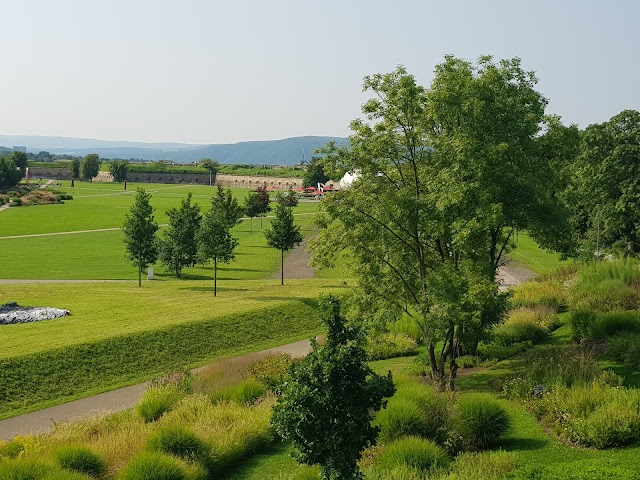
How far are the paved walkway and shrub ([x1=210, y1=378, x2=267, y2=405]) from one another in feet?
10.2

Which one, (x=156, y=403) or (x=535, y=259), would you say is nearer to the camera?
(x=156, y=403)

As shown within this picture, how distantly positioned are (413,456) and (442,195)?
7.95 meters

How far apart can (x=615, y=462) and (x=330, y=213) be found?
10.1 meters

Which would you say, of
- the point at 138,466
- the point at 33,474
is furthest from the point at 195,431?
the point at 33,474

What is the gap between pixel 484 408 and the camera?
15.2 m

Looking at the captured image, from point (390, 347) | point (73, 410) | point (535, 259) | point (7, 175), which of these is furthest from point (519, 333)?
point (7, 175)

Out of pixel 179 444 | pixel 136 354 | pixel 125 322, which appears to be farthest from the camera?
pixel 125 322

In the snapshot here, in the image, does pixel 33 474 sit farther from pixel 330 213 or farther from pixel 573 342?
pixel 573 342

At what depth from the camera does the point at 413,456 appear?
13.2 metres

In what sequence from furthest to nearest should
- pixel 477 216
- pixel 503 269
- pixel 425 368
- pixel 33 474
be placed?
pixel 503 269 < pixel 425 368 < pixel 477 216 < pixel 33 474

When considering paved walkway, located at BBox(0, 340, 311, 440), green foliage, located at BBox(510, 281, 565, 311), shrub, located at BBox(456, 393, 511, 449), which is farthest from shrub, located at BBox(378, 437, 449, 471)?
green foliage, located at BBox(510, 281, 565, 311)

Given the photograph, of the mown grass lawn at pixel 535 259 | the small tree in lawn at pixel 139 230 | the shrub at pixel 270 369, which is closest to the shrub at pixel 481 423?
the shrub at pixel 270 369

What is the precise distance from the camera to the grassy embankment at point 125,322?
2300 centimetres

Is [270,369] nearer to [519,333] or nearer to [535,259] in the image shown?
[519,333]
